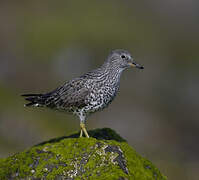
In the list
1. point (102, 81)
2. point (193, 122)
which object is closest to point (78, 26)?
point (193, 122)

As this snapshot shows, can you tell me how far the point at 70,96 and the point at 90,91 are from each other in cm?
68

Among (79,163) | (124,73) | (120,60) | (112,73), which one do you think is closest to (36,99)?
(112,73)

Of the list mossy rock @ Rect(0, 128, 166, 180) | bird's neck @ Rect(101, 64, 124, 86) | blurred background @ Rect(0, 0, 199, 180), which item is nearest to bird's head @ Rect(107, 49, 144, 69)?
bird's neck @ Rect(101, 64, 124, 86)

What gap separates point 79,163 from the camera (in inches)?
432

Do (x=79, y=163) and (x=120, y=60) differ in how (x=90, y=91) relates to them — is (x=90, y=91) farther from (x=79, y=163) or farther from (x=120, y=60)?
(x=79, y=163)

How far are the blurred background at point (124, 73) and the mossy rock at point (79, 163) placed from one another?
6843 mm

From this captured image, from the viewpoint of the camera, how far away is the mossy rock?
35.2ft

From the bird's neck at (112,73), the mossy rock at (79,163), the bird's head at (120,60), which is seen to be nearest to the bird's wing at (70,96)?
the bird's neck at (112,73)

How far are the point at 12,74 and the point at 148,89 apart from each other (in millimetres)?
9623

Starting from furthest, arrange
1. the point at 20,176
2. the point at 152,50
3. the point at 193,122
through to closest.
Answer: the point at 152,50, the point at 193,122, the point at 20,176

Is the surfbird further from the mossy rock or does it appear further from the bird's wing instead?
the mossy rock

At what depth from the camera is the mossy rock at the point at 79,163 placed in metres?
10.7

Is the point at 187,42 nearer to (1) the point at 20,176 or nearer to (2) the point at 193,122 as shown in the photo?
(2) the point at 193,122

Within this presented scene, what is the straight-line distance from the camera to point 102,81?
1323 centimetres
